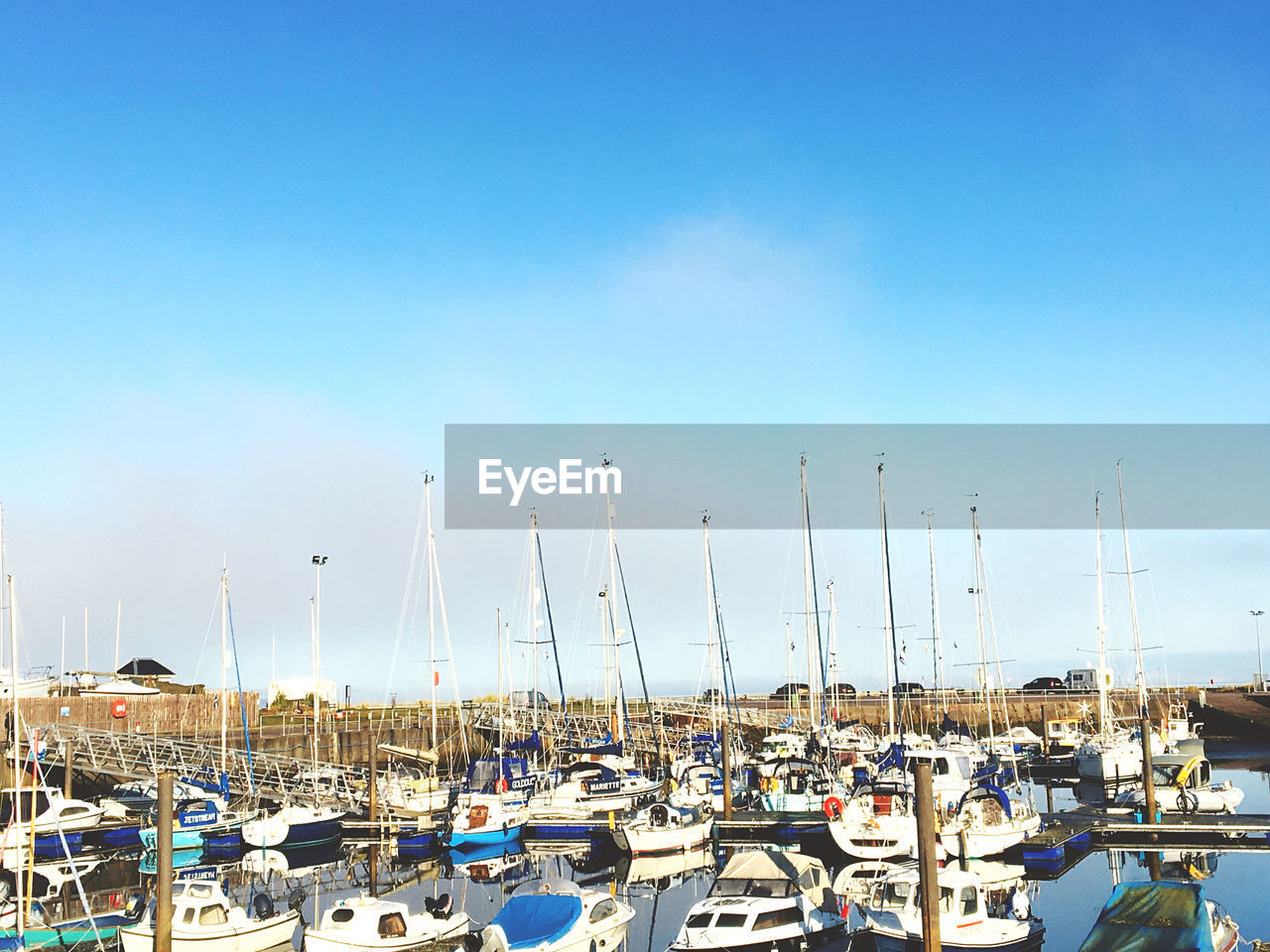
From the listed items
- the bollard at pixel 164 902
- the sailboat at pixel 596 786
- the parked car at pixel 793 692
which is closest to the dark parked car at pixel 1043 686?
the parked car at pixel 793 692

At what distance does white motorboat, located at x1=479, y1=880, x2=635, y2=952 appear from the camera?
25.7 m

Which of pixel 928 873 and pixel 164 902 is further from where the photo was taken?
pixel 164 902

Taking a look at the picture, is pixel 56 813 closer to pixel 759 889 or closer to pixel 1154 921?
pixel 759 889

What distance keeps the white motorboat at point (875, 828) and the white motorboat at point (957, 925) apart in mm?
11400

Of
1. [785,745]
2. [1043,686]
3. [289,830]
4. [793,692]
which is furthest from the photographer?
[1043,686]

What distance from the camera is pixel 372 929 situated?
27.1m

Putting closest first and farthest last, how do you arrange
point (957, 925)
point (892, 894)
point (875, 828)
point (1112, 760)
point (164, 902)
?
point (164, 902), point (957, 925), point (892, 894), point (875, 828), point (1112, 760)

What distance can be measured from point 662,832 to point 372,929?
1789 cm

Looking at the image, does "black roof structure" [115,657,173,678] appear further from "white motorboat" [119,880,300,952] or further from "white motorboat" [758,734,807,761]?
"white motorboat" [119,880,300,952]

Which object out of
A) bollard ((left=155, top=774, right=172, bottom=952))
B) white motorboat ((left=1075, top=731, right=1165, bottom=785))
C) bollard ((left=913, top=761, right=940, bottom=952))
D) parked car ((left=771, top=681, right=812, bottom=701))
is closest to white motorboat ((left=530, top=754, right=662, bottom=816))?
bollard ((left=155, top=774, right=172, bottom=952))

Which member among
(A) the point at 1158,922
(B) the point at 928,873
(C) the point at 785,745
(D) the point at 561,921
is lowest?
(C) the point at 785,745

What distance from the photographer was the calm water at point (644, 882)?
32031mm

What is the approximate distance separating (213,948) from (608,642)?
136 feet

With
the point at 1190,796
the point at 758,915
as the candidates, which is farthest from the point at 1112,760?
the point at 758,915
